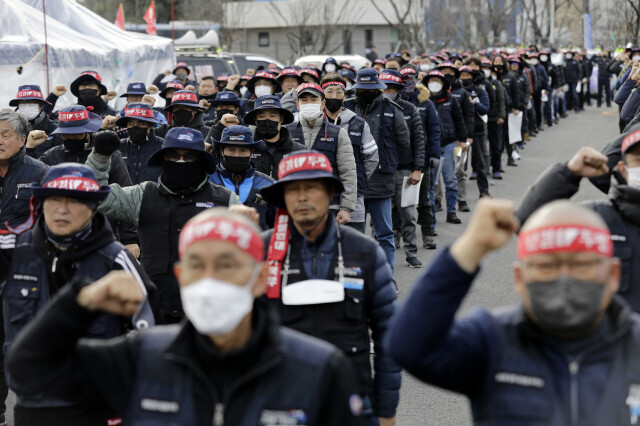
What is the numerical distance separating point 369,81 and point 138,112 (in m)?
2.58

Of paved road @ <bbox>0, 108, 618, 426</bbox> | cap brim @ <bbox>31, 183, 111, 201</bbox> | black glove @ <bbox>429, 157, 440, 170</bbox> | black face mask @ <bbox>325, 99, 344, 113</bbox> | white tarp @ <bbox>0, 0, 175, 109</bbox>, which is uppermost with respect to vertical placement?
white tarp @ <bbox>0, 0, 175, 109</bbox>

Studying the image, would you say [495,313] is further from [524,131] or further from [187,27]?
[187,27]

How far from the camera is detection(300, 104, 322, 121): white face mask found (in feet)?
29.7

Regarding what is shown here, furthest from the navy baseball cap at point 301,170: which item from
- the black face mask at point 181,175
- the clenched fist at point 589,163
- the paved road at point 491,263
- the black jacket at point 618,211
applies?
the paved road at point 491,263

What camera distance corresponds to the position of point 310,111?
9180mm

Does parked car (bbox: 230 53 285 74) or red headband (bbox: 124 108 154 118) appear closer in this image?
red headband (bbox: 124 108 154 118)

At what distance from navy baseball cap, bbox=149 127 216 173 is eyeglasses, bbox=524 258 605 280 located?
149 inches

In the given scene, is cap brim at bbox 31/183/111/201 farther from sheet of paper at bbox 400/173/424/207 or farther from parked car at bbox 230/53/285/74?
parked car at bbox 230/53/285/74

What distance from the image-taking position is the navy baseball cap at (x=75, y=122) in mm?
8391

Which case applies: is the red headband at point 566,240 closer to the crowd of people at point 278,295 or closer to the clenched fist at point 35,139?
the crowd of people at point 278,295

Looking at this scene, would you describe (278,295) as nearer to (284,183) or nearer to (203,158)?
(284,183)

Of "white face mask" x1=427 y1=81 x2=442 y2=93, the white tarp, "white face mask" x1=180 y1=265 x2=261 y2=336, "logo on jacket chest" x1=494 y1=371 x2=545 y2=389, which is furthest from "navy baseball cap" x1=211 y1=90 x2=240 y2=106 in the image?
"logo on jacket chest" x1=494 y1=371 x2=545 y2=389

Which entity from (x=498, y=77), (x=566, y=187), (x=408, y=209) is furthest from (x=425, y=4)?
(x=566, y=187)

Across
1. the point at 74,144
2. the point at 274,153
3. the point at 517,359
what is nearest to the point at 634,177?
the point at 517,359
